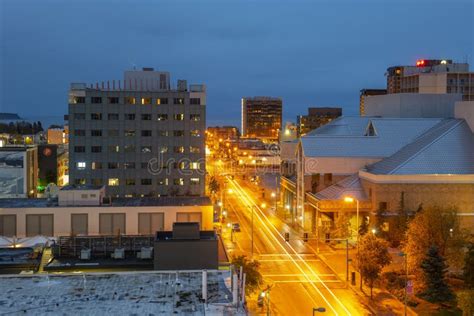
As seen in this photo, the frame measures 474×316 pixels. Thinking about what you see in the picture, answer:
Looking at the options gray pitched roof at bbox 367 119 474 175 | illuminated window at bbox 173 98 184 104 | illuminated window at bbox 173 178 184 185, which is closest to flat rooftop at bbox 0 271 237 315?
gray pitched roof at bbox 367 119 474 175

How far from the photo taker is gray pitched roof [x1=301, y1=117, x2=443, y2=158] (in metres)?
77.4

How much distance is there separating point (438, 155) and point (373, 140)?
11.5 meters

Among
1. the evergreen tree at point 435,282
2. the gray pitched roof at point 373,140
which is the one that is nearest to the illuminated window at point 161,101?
the gray pitched roof at point 373,140

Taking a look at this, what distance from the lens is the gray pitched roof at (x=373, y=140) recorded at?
3046 inches

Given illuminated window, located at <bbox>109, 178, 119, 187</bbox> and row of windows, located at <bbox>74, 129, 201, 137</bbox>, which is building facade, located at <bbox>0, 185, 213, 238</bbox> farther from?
row of windows, located at <bbox>74, 129, 201, 137</bbox>

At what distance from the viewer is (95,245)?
4138cm

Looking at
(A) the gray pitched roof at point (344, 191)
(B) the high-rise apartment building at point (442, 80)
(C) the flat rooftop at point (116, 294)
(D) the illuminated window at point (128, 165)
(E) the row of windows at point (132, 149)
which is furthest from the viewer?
(B) the high-rise apartment building at point (442, 80)

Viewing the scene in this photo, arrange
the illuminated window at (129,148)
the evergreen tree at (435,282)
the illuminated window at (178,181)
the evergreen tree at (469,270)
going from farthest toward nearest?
the illuminated window at (178,181) → the illuminated window at (129,148) → the evergreen tree at (469,270) → the evergreen tree at (435,282)

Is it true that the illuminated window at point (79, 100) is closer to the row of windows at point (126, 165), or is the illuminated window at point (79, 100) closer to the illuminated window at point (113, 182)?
the row of windows at point (126, 165)

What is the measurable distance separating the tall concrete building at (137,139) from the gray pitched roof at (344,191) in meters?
27.7

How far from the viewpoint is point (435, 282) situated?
4109 cm

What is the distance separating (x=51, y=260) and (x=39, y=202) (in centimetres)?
2115

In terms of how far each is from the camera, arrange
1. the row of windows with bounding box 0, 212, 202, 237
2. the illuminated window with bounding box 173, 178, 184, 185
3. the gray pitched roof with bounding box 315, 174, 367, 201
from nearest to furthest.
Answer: the row of windows with bounding box 0, 212, 202, 237 → the gray pitched roof with bounding box 315, 174, 367, 201 → the illuminated window with bounding box 173, 178, 184, 185

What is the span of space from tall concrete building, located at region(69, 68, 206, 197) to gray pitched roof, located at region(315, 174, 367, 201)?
27.7m
